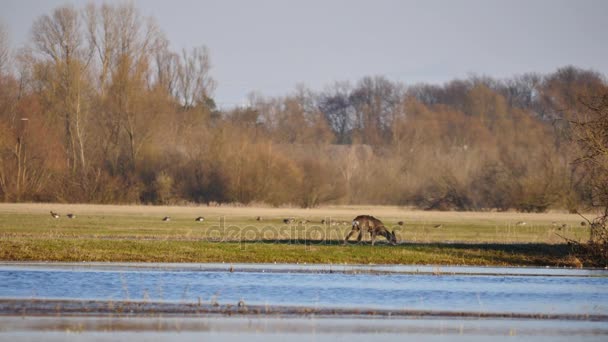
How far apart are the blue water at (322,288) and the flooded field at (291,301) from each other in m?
0.02

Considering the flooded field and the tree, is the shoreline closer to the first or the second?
the flooded field

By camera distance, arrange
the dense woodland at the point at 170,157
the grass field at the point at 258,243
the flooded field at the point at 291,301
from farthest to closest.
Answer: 1. the dense woodland at the point at 170,157
2. the grass field at the point at 258,243
3. the flooded field at the point at 291,301

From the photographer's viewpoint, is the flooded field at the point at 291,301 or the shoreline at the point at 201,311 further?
the shoreline at the point at 201,311

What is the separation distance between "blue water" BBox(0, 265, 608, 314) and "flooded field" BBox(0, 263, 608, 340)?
0.02 meters

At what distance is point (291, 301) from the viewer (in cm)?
1920

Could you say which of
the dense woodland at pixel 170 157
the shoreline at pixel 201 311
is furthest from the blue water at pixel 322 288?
the dense woodland at pixel 170 157

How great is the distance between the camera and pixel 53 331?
15.1 meters

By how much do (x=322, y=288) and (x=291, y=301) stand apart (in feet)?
7.81

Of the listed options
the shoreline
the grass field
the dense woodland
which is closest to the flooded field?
the shoreline

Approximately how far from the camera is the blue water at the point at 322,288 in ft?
63.2

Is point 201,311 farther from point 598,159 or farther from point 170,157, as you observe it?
point 170,157

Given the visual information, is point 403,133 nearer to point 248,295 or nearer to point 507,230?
point 507,230

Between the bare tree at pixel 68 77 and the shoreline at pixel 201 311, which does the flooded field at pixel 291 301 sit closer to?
the shoreline at pixel 201 311

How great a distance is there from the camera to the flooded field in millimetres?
16016
